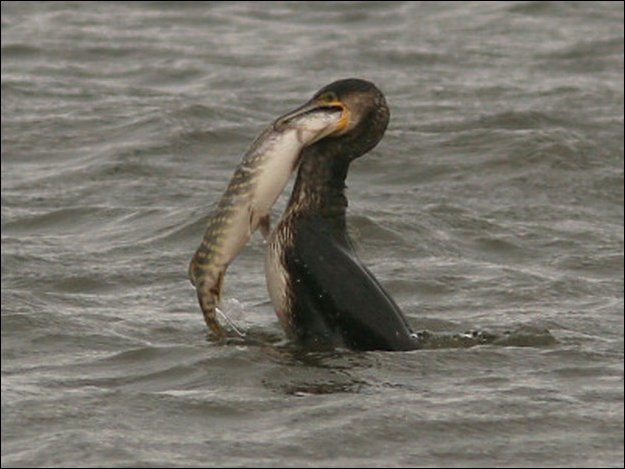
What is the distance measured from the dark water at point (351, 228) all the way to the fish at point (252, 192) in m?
0.45

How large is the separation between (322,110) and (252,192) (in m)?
0.46

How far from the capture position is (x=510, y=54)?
1875cm

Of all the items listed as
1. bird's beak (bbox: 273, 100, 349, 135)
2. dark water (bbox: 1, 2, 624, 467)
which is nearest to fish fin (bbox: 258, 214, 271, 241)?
bird's beak (bbox: 273, 100, 349, 135)

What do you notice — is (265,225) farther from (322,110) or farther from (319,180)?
(322,110)

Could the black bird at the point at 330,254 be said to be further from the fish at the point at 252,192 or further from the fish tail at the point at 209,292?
the fish tail at the point at 209,292

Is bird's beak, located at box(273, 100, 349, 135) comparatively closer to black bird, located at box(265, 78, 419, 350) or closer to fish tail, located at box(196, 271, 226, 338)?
black bird, located at box(265, 78, 419, 350)

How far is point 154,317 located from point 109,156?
4291 millimetres

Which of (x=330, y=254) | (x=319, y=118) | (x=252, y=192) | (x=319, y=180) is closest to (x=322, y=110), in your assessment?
(x=319, y=118)

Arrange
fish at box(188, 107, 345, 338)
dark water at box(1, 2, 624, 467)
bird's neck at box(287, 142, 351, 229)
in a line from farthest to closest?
bird's neck at box(287, 142, 351, 229) < fish at box(188, 107, 345, 338) < dark water at box(1, 2, 624, 467)

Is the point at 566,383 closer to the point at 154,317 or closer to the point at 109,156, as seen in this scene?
the point at 154,317

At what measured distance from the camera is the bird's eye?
9.48 meters

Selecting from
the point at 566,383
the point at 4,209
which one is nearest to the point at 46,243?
the point at 4,209

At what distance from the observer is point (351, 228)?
13.0 m

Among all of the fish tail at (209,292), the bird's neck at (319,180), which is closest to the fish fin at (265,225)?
the bird's neck at (319,180)
